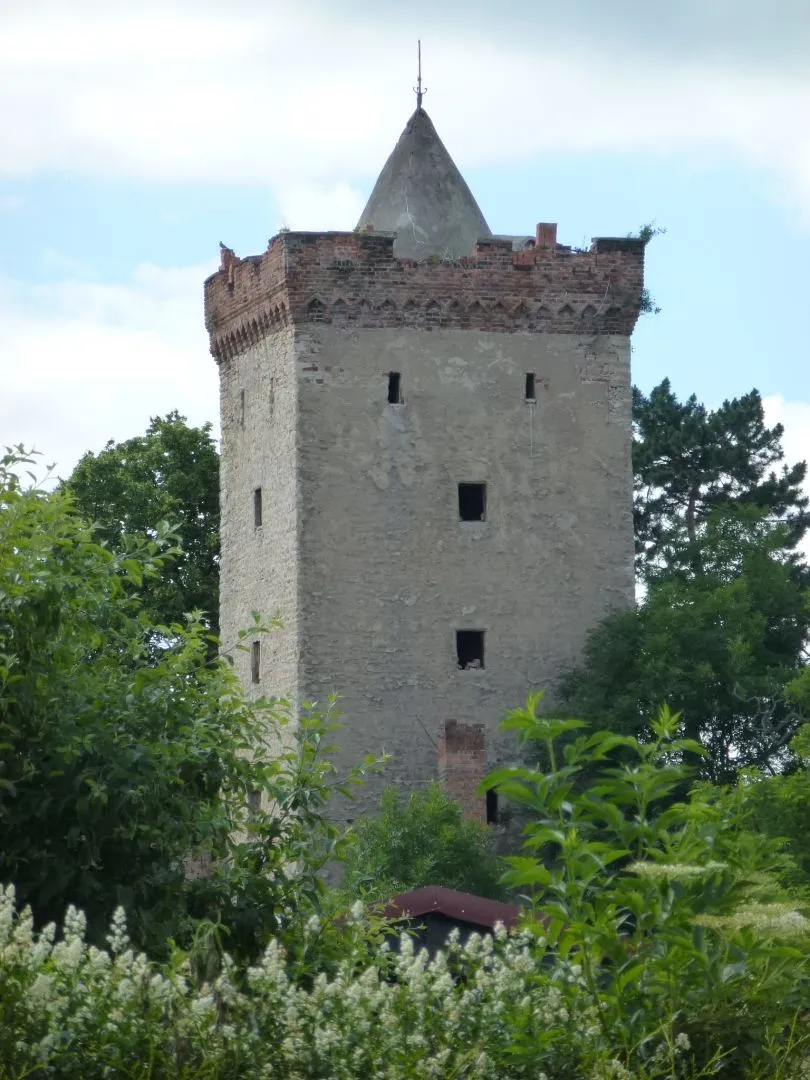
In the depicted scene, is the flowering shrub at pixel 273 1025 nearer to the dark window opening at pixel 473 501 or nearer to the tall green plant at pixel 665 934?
the tall green plant at pixel 665 934

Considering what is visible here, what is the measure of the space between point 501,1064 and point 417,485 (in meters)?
26.9

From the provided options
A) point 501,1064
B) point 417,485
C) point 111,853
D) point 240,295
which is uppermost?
point 240,295

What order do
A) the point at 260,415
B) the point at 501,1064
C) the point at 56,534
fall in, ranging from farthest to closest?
the point at 260,415 < the point at 56,534 < the point at 501,1064

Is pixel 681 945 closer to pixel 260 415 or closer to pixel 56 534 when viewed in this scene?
A: pixel 56 534

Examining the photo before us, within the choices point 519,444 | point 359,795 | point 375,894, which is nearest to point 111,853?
point 375,894

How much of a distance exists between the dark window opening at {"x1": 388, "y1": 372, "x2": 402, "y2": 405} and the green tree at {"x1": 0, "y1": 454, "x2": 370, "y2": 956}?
22301 mm

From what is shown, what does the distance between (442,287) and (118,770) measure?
2495cm

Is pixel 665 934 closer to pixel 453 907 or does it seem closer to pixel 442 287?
pixel 453 907

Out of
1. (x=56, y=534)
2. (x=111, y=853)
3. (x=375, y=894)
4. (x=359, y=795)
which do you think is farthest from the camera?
(x=359, y=795)

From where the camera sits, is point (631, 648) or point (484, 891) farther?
point (631, 648)

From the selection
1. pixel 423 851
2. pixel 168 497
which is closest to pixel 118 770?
pixel 423 851

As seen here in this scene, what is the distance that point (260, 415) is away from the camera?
38.2 m

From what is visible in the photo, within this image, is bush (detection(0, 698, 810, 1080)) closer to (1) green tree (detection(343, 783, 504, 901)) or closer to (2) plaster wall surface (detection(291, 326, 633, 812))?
(1) green tree (detection(343, 783, 504, 901))

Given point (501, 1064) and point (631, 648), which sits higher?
point (631, 648)
